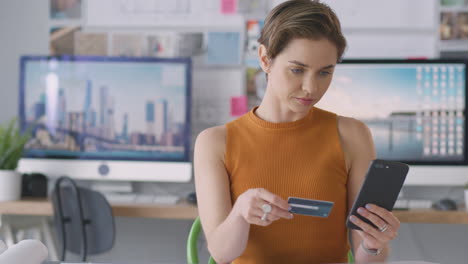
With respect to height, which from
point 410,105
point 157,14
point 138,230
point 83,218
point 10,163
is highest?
point 157,14

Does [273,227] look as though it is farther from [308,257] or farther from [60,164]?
[60,164]

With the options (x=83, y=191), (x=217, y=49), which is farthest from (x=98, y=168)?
(x=217, y=49)

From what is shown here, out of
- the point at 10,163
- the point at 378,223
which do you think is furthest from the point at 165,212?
the point at 378,223

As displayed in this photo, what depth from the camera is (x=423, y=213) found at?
8.16 ft

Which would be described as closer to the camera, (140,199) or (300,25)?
(300,25)

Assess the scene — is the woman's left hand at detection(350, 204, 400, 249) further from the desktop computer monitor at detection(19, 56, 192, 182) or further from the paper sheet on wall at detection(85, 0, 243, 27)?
the paper sheet on wall at detection(85, 0, 243, 27)

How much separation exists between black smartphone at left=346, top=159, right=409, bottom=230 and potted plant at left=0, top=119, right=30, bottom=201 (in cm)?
199

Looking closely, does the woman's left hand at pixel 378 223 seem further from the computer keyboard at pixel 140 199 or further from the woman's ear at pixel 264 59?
the computer keyboard at pixel 140 199

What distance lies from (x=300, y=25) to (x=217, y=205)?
36cm

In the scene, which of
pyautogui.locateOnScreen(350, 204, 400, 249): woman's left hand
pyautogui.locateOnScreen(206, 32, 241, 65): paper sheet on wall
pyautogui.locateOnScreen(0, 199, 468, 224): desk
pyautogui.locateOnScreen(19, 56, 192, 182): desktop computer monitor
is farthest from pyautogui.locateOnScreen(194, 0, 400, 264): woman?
pyautogui.locateOnScreen(206, 32, 241, 65): paper sheet on wall

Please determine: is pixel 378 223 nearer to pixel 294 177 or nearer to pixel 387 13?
pixel 294 177

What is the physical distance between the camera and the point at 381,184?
1.04 metres

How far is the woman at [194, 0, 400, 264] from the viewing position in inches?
44.4

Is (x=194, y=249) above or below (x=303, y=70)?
below
